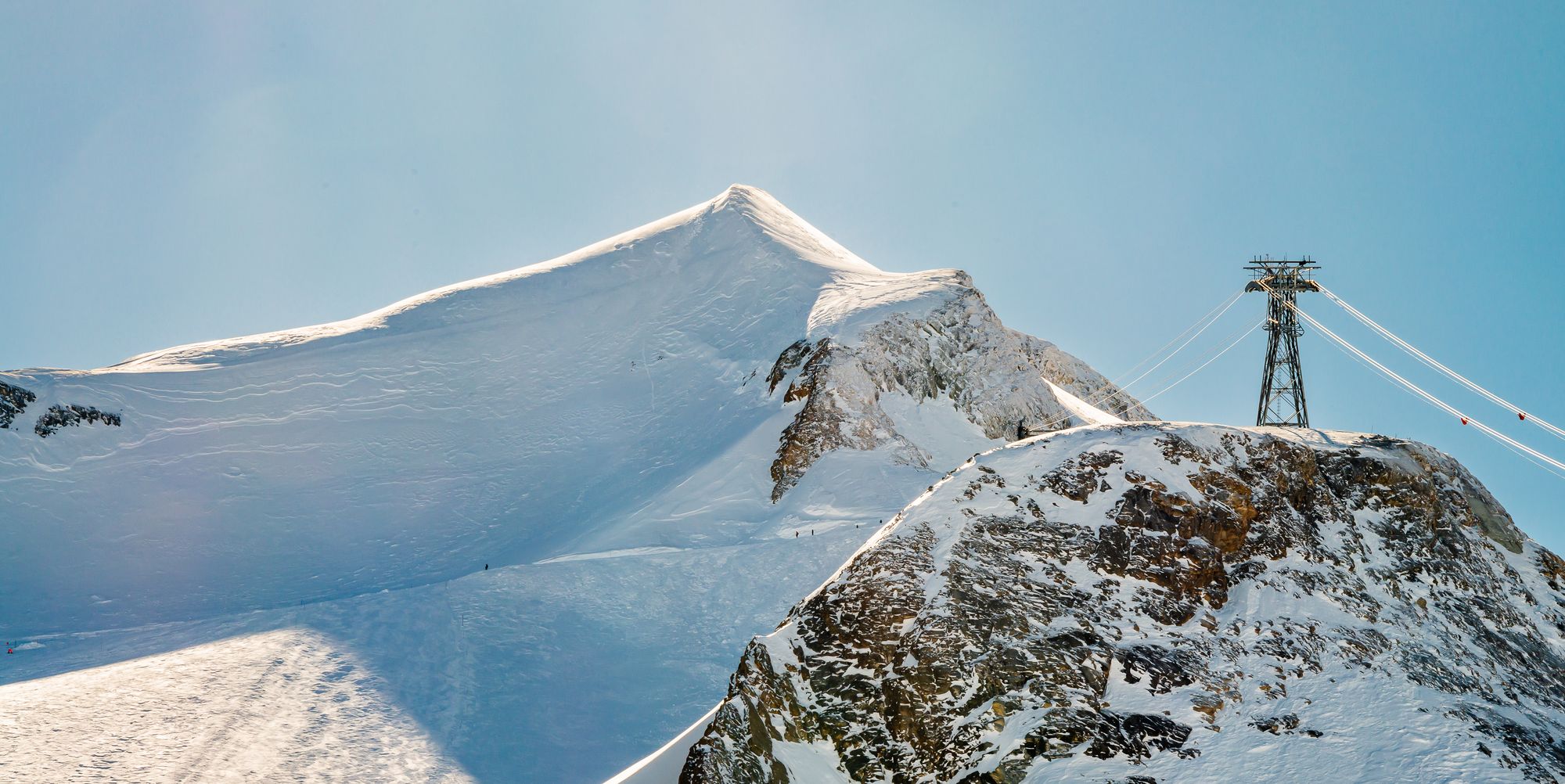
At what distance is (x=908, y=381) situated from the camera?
5622 cm

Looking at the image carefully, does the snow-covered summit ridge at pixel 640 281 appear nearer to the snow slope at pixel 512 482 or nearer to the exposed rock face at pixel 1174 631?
the snow slope at pixel 512 482

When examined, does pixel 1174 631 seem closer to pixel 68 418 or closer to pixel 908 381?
pixel 908 381

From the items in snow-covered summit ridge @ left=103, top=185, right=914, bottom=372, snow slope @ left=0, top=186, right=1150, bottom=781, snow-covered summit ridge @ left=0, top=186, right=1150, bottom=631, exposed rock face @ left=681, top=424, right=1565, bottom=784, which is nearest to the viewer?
exposed rock face @ left=681, top=424, right=1565, bottom=784

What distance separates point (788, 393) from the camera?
181 feet

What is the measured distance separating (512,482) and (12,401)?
2511 centimetres

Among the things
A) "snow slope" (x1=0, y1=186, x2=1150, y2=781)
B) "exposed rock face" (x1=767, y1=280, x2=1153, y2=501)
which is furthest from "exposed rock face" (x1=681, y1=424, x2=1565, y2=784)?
"exposed rock face" (x1=767, y1=280, x2=1153, y2=501)

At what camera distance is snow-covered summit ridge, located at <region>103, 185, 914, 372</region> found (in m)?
62.9

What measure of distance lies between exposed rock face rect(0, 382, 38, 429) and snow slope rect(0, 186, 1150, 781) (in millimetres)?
129

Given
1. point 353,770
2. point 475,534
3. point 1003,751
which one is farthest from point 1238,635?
point 475,534

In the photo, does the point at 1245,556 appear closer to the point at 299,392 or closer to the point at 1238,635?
the point at 1238,635

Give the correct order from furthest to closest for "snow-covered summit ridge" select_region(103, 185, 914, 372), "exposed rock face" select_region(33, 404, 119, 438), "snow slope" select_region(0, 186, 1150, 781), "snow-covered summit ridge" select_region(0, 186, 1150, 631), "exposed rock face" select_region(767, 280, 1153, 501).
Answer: "snow-covered summit ridge" select_region(103, 185, 914, 372) → "exposed rock face" select_region(33, 404, 119, 438) → "exposed rock face" select_region(767, 280, 1153, 501) → "snow-covered summit ridge" select_region(0, 186, 1150, 631) → "snow slope" select_region(0, 186, 1150, 781)

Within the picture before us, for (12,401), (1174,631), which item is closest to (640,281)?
(12,401)

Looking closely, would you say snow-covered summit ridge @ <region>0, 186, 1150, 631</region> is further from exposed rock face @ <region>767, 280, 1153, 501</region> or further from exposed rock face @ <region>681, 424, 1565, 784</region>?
exposed rock face @ <region>681, 424, 1565, 784</region>

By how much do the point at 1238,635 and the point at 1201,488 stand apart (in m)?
3.98
